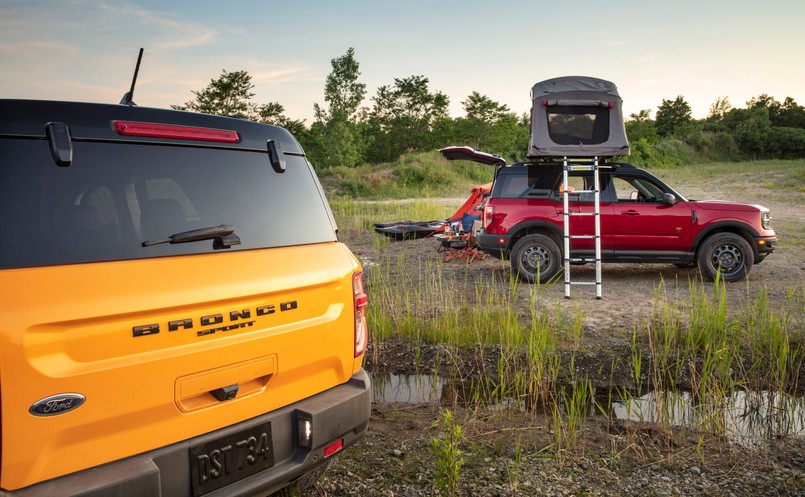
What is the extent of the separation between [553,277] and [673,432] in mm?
6028

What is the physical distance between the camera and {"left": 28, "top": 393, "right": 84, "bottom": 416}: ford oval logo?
6.66 ft

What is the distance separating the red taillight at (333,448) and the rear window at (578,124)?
725 centimetres

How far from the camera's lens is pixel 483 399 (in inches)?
208

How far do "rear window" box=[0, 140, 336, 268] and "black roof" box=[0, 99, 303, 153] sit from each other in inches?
1.6

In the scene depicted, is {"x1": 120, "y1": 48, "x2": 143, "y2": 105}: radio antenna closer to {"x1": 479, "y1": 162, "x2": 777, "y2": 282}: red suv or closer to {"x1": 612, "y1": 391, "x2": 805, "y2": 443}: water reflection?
{"x1": 612, "y1": 391, "x2": 805, "y2": 443}: water reflection

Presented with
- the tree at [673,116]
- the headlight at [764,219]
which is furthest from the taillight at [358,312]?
the tree at [673,116]

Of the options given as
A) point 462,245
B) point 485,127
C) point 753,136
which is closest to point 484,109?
point 485,127

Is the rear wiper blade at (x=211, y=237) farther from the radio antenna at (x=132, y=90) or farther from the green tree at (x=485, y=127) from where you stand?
the green tree at (x=485, y=127)

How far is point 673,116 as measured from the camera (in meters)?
73.6

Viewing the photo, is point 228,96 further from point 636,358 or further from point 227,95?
point 636,358

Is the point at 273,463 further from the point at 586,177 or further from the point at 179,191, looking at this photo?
the point at 586,177

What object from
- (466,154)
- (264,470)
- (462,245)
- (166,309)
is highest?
(466,154)

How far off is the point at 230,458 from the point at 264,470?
18 cm

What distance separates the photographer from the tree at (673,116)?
239 ft
